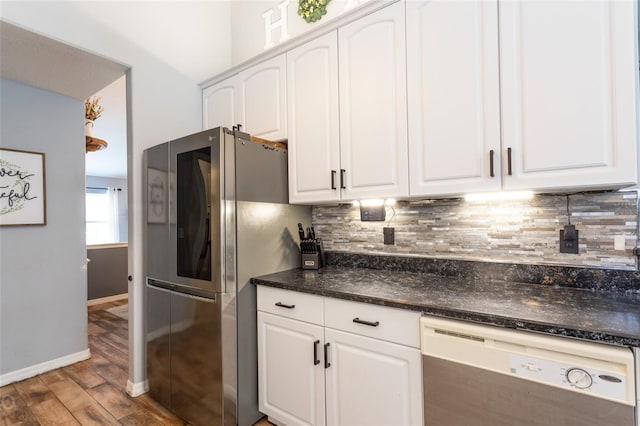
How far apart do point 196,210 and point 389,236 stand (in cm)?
120

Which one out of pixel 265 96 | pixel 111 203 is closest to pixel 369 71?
pixel 265 96

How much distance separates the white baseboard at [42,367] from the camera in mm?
2346

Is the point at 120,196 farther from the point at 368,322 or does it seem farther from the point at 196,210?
the point at 368,322

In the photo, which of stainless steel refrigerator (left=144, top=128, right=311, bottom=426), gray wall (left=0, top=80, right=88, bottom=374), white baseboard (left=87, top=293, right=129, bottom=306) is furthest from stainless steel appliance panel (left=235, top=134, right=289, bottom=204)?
white baseboard (left=87, top=293, right=129, bottom=306)

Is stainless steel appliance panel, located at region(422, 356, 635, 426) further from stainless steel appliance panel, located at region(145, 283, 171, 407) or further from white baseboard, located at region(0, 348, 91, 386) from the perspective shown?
white baseboard, located at region(0, 348, 91, 386)

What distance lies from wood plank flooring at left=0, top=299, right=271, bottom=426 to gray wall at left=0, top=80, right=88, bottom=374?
0.71 ft

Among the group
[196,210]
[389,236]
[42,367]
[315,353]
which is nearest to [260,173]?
[196,210]

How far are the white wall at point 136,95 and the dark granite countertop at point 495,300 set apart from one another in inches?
41.0

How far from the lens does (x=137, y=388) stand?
7.07 ft

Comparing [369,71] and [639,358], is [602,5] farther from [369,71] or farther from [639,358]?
[639,358]

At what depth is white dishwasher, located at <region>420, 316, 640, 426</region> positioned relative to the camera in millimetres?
926

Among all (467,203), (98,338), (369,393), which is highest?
(467,203)

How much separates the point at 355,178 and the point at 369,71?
60cm

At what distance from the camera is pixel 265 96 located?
7.14ft
